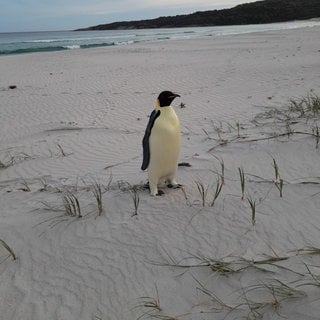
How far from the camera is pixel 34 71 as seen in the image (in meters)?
15.1

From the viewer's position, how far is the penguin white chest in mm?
3482

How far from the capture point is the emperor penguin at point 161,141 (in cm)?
348

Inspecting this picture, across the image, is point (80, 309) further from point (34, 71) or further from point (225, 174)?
point (34, 71)

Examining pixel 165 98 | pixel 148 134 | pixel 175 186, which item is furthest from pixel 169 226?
pixel 165 98

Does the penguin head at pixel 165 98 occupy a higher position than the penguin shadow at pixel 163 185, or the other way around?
the penguin head at pixel 165 98

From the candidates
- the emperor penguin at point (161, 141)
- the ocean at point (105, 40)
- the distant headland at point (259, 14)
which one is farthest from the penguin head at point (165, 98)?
the distant headland at point (259, 14)

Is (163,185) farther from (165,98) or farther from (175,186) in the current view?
(165,98)

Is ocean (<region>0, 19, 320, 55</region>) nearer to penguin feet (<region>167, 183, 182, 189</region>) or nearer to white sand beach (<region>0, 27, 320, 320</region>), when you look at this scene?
white sand beach (<region>0, 27, 320, 320</region>)

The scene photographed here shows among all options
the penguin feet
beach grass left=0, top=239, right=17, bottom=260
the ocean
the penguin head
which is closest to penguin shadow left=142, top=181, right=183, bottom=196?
the penguin feet

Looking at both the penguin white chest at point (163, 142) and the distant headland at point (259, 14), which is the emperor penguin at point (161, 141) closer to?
the penguin white chest at point (163, 142)

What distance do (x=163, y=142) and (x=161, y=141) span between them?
0.06 feet

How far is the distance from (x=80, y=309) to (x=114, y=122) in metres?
4.87

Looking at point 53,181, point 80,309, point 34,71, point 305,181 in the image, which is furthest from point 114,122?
point 34,71

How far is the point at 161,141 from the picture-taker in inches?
137
